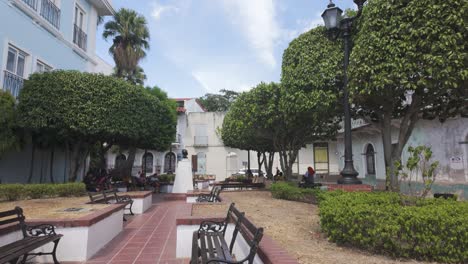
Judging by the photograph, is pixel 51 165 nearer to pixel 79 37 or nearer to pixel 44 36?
pixel 44 36

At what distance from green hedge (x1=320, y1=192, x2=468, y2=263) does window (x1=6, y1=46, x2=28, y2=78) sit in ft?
36.1

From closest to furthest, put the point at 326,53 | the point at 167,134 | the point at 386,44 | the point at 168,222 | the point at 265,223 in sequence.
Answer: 1. the point at 265,223
2. the point at 386,44
3. the point at 168,222
4. the point at 326,53
5. the point at 167,134

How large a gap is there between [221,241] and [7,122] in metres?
8.85

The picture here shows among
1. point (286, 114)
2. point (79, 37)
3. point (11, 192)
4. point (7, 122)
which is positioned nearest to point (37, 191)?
point (11, 192)

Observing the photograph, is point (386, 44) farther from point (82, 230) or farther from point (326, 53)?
point (82, 230)

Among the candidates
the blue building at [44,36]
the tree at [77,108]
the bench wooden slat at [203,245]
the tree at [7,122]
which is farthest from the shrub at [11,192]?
the bench wooden slat at [203,245]

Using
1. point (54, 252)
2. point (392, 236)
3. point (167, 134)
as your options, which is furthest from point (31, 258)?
point (167, 134)

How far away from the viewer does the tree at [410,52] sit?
20.5 ft

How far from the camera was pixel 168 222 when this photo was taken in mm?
7938

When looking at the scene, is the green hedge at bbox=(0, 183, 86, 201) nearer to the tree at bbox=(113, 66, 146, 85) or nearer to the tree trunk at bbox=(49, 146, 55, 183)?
the tree trunk at bbox=(49, 146, 55, 183)

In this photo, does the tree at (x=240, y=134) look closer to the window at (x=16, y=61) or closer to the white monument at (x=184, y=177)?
the white monument at (x=184, y=177)

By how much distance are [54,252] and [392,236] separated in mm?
4710

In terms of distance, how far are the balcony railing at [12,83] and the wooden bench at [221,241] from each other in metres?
8.89

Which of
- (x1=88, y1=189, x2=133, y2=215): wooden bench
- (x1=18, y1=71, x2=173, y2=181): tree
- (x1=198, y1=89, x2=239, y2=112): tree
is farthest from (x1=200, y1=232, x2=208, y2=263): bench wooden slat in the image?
(x1=198, y1=89, x2=239, y2=112): tree
